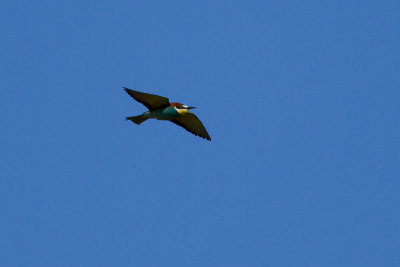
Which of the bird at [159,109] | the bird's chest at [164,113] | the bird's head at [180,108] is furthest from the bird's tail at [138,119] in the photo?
the bird's head at [180,108]

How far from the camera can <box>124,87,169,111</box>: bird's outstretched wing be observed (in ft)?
24.3

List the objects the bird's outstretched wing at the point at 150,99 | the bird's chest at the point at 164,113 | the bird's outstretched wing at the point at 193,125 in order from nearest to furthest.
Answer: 1. the bird's outstretched wing at the point at 150,99
2. the bird's chest at the point at 164,113
3. the bird's outstretched wing at the point at 193,125

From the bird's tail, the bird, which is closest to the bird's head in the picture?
the bird

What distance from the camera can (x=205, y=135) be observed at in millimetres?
8648

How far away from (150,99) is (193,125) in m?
1.23

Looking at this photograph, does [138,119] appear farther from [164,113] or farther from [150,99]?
[150,99]

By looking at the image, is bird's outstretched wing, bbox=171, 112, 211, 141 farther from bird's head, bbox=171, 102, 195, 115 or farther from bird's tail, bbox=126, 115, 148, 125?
bird's tail, bbox=126, 115, 148, 125

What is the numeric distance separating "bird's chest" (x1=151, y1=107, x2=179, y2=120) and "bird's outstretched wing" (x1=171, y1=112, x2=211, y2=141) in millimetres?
493

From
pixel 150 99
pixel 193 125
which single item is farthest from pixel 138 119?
pixel 193 125

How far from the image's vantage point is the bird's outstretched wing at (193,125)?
8.43 meters

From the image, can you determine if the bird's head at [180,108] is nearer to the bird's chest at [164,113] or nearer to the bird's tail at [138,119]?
the bird's chest at [164,113]

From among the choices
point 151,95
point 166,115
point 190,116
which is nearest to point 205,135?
point 190,116

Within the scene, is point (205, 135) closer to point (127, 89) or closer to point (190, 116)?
point (190, 116)

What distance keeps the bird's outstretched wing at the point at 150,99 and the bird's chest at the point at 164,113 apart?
52 mm
